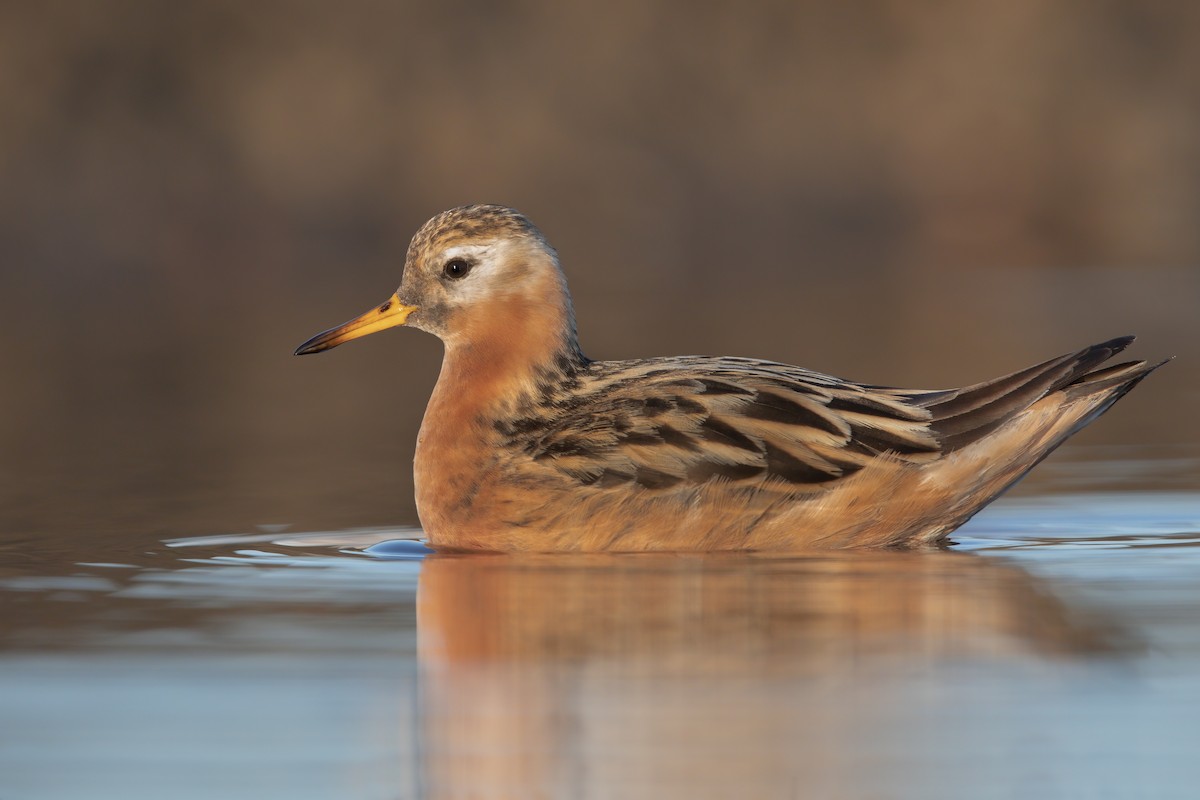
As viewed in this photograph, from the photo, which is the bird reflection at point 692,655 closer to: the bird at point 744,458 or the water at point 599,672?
the water at point 599,672

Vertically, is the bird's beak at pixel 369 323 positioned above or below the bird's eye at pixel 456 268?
below

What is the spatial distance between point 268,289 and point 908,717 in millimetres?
23024

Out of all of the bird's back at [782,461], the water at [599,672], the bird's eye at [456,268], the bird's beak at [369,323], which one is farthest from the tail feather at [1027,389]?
the bird's beak at [369,323]

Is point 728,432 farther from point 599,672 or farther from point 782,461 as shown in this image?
point 599,672

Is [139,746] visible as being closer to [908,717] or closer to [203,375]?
[908,717]

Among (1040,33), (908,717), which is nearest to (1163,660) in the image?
(908,717)

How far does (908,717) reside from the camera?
6.12 meters

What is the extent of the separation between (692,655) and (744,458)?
102 inches

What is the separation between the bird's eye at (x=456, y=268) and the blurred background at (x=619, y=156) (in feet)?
39.3

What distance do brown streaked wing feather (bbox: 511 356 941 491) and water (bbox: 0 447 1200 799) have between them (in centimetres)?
44

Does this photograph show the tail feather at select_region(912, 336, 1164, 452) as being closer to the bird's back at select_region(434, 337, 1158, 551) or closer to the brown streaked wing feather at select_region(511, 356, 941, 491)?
the bird's back at select_region(434, 337, 1158, 551)

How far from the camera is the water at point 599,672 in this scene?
562cm

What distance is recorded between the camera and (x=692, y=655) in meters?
7.08

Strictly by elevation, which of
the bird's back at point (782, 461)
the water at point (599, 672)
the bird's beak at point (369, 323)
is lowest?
the water at point (599, 672)
